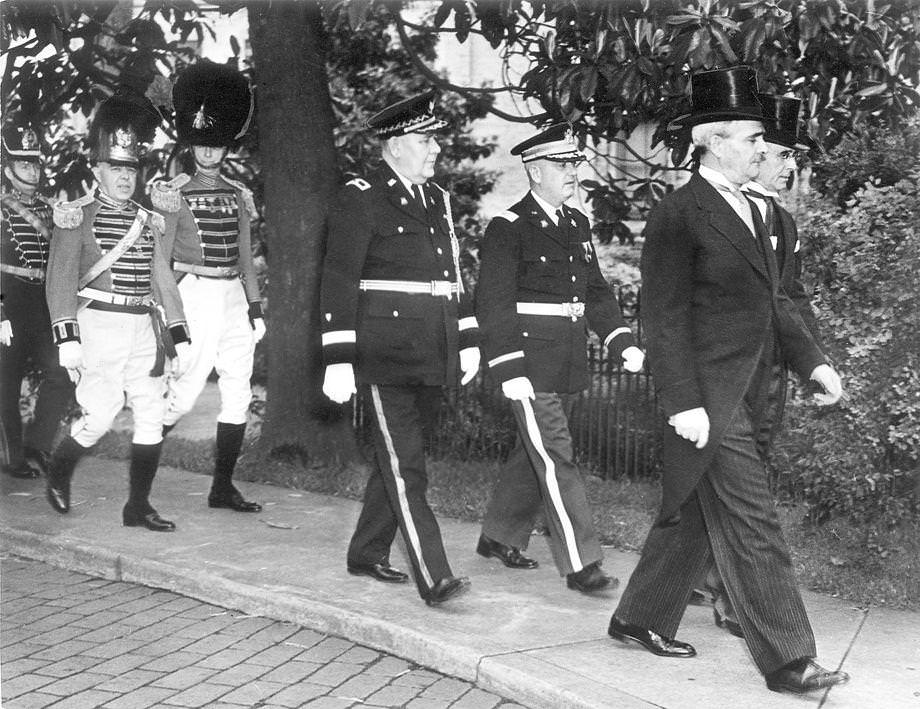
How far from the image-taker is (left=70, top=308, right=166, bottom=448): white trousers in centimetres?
683

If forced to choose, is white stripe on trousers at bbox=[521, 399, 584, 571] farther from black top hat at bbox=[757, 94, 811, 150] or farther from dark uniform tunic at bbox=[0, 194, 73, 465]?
dark uniform tunic at bbox=[0, 194, 73, 465]

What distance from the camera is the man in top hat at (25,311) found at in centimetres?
791

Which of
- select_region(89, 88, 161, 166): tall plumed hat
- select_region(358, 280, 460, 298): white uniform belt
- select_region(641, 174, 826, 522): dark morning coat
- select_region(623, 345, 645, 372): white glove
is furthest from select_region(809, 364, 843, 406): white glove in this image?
select_region(89, 88, 161, 166): tall plumed hat

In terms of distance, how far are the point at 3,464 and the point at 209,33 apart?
3.20 meters

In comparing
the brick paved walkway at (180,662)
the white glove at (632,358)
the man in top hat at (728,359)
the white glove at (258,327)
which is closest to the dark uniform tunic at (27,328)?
the white glove at (258,327)

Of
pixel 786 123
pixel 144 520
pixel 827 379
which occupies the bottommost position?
pixel 144 520

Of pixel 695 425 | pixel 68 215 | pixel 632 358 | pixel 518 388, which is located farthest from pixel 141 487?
pixel 695 425

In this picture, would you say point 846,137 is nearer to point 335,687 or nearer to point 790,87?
point 790,87

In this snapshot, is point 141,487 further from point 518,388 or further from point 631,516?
point 631,516

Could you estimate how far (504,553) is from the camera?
20.9 ft

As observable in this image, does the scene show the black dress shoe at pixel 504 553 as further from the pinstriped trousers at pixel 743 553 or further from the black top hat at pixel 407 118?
the black top hat at pixel 407 118

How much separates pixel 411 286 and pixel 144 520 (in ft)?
7.33

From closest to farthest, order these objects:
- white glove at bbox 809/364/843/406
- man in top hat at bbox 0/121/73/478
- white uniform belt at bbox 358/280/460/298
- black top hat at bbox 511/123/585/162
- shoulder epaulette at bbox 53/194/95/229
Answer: white glove at bbox 809/364/843/406 < white uniform belt at bbox 358/280/460/298 < black top hat at bbox 511/123/585/162 < shoulder epaulette at bbox 53/194/95/229 < man in top hat at bbox 0/121/73/478

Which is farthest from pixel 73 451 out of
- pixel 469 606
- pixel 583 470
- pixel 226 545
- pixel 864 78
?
pixel 864 78
